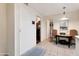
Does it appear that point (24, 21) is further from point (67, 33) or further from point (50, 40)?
point (67, 33)

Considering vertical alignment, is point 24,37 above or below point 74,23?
below

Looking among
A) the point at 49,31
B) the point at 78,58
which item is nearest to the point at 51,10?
the point at 49,31

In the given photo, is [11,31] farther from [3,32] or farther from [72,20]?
[72,20]

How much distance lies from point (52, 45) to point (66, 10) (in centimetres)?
99

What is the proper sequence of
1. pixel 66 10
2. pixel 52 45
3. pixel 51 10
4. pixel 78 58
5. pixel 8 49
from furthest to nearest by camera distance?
pixel 52 45 → pixel 51 10 → pixel 66 10 → pixel 8 49 → pixel 78 58

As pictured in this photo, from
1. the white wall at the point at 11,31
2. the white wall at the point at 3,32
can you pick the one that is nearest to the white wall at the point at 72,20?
the white wall at the point at 11,31

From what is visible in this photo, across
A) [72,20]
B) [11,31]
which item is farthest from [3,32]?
[72,20]

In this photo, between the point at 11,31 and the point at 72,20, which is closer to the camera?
the point at 11,31

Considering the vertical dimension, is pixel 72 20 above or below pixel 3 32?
above

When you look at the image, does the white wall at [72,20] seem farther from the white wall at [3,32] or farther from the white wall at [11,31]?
the white wall at [3,32]

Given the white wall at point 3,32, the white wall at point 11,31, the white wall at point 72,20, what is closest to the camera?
the white wall at point 11,31

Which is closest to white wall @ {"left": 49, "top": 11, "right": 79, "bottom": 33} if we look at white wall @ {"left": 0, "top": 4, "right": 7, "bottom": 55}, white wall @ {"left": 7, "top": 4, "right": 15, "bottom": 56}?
white wall @ {"left": 7, "top": 4, "right": 15, "bottom": 56}

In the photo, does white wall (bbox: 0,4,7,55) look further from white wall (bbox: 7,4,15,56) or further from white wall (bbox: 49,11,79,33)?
white wall (bbox: 49,11,79,33)

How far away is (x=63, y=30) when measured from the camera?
2.56 meters
